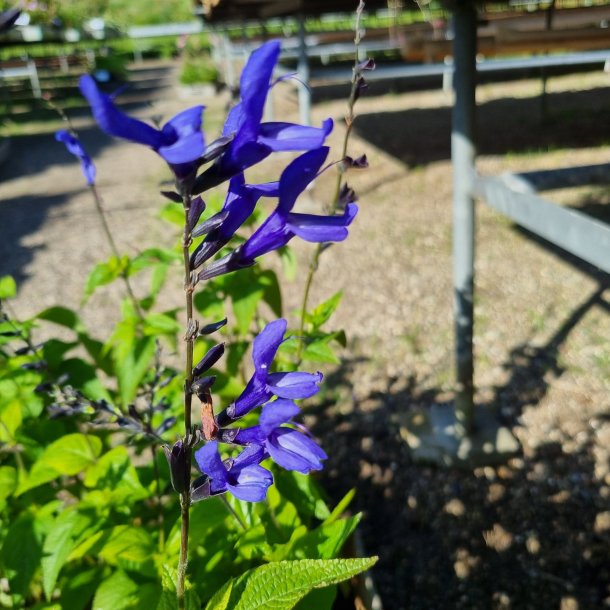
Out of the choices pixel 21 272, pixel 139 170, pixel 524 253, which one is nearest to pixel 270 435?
pixel 524 253

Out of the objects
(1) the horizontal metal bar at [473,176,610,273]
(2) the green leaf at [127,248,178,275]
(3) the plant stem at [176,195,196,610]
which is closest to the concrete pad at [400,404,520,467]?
(1) the horizontal metal bar at [473,176,610,273]

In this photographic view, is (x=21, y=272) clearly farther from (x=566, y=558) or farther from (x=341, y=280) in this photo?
(x=566, y=558)

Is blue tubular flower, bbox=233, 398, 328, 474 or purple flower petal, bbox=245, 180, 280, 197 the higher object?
purple flower petal, bbox=245, 180, 280, 197

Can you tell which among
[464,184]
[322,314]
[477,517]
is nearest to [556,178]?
[464,184]

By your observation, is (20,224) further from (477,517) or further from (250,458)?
(250,458)

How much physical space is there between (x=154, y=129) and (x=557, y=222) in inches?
47.0

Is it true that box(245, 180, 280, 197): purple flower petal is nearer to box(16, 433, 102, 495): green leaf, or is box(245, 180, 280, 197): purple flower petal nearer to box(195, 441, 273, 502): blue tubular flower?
box(195, 441, 273, 502): blue tubular flower

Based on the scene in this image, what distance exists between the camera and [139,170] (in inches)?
323

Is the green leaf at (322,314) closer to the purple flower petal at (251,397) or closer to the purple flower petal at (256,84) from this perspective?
the purple flower petal at (251,397)

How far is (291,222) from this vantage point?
70 centimetres

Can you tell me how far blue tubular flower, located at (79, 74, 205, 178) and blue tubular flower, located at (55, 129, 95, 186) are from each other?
86 cm

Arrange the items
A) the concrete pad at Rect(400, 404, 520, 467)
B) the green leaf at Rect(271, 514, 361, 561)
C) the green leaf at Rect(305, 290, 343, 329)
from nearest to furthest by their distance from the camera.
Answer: the green leaf at Rect(271, 514, 361, 561) → the green leaf at Rect(305, 290, 343, 329) → the concrete pad at Rect(400, 404, 520, 467)

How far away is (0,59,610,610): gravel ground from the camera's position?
6.96 ft

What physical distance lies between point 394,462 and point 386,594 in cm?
63
